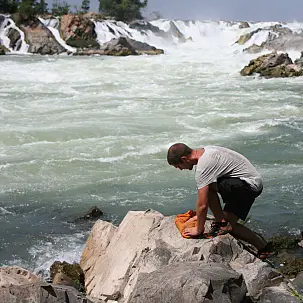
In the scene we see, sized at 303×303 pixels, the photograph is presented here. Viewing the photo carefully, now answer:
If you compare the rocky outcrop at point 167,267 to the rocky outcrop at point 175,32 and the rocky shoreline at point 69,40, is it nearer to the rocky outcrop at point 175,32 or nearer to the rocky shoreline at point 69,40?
the rocky shoreline at point 69,40

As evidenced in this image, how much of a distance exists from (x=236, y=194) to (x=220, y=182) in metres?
0.26

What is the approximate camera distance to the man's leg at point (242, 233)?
6098mm

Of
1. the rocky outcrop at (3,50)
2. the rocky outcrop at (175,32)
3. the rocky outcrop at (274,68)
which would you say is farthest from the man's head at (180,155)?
the rocky outcrop at (175,32)

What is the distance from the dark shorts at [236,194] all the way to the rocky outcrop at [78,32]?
45031 millimetres

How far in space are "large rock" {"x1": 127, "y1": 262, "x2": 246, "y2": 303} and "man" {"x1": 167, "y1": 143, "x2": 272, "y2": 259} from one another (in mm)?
798

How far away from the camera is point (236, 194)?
19.6ft

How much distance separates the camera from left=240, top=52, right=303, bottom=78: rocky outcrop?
30.1 meters

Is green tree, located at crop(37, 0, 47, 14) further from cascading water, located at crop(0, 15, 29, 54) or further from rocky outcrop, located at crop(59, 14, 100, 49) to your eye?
cascading water, located at crop(0, 15, 29, 54)

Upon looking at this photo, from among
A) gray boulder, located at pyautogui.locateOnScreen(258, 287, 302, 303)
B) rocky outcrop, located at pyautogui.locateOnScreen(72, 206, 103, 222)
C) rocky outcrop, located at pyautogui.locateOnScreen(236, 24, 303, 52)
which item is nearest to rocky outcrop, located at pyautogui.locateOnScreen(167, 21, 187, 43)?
rocky outcrop, located at pyautogui.locateOnScreen(236, 24, 303, 52)

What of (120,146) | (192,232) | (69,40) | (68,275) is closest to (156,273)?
(192,232)

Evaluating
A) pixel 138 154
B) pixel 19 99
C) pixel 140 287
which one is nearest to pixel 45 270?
pixel 140 287

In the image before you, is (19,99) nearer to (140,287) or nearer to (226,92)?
(226,92)

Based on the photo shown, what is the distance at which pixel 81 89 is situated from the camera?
25.8 meters

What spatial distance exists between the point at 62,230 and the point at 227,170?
430 cm
